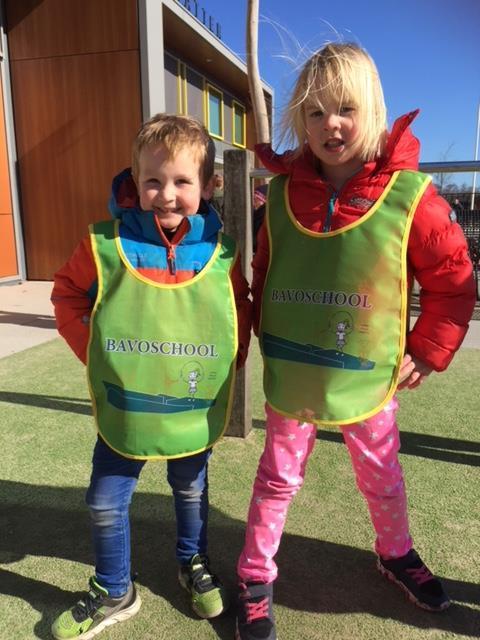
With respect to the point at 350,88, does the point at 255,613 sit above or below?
below

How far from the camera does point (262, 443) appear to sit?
309 cm

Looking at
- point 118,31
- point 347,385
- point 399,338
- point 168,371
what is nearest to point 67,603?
point 168,371

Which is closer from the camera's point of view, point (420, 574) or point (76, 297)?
point (76, 297)

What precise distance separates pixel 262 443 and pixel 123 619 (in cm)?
143

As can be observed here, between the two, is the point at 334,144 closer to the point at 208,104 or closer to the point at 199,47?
the point at 199,47

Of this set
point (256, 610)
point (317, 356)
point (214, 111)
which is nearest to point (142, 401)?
point (317, 356)

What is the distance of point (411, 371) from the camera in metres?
1.66

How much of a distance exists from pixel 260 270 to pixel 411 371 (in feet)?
1.89

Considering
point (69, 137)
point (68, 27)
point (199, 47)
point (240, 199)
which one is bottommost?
point (240, 199)

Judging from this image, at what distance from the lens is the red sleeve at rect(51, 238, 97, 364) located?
1.67 meters

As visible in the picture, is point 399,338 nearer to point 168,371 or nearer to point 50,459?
point 168,371

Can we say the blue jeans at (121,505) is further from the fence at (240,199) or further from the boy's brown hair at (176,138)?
the fence at (240,199)

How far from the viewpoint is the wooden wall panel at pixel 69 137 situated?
352 inches

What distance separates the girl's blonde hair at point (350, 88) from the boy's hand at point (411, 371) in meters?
0.62
